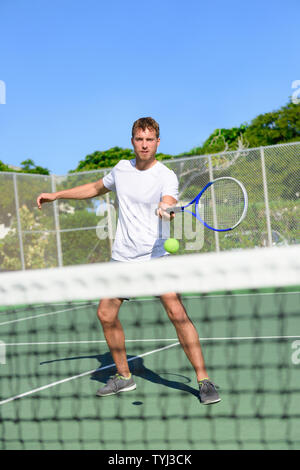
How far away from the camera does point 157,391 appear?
4.38 metres

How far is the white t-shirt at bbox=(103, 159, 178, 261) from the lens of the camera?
415 cm

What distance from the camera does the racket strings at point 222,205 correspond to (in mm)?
11672

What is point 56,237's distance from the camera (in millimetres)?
14094

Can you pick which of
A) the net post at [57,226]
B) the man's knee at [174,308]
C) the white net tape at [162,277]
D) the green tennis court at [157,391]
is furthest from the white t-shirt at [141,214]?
the net post at [57,226]

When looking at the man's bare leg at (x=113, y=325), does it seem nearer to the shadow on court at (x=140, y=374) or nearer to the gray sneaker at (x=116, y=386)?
the gray sneaker at (x=116, y=386)

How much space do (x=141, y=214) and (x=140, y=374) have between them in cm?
141

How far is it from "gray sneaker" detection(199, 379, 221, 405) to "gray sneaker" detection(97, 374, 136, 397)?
637 mm

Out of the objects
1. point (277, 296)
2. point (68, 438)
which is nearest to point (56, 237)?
point (277, 296)

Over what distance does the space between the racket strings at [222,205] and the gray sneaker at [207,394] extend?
7.81m

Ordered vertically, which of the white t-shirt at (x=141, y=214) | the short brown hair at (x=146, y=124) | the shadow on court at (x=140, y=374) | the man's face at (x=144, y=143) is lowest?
the shadow on court at (x=140, y=374)

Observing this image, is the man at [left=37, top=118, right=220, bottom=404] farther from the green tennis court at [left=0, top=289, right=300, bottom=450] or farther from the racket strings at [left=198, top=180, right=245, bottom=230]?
the racket strings at [left=198, top=180, right=245, bottom=230]

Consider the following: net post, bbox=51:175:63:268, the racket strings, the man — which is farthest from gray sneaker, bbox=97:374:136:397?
net post, bbox=51:175:63:268

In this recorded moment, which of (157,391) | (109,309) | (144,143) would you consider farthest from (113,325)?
(144,143)

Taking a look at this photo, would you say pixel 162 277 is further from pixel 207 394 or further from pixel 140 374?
pixel 140 374
